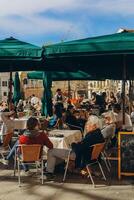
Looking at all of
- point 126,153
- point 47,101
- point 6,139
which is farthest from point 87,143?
point 47,101

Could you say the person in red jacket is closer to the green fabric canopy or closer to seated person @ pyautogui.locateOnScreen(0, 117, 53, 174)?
seated person @ pyautogui.locateOnScreen(0, 117, 53, 174)

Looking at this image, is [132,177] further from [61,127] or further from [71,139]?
[61,127]

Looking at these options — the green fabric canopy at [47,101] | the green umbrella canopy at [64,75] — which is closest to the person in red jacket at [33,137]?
the green fabric canopy at [47,101]

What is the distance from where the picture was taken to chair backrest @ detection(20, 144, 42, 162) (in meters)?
7.87

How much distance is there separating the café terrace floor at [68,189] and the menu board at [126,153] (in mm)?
189

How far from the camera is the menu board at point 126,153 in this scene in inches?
325

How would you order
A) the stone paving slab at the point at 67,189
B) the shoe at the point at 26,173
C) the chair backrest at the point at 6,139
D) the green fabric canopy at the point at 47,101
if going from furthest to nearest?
the green fabric canopy at the point at 47,101, the chair backrest at the point at 6,139, the shoe at the point at 26,173, the stone paving slab at the point at 67,189

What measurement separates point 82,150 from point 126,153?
0.79m

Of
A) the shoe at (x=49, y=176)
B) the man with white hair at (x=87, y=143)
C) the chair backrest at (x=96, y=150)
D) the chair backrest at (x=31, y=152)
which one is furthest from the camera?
the shoe at (x=49, y=176)

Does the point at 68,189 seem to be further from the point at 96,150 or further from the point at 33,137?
the point at 33,137

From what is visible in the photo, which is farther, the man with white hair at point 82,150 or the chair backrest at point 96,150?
the man with white hair at point 82,150

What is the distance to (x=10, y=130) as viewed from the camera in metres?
10.8

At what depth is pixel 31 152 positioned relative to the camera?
793cm

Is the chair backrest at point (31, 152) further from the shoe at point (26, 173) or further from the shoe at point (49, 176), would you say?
the shoe at point (26, 173)
